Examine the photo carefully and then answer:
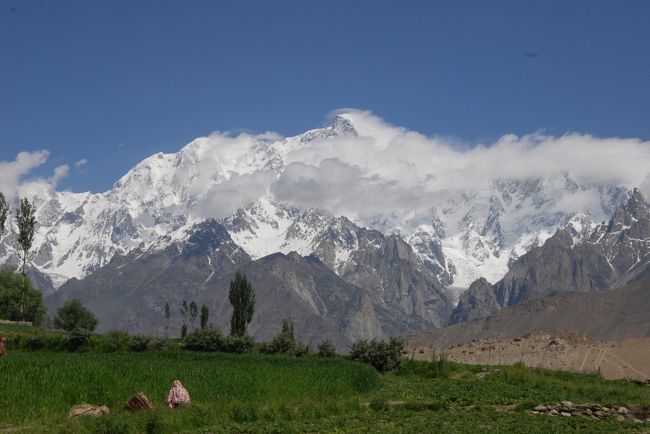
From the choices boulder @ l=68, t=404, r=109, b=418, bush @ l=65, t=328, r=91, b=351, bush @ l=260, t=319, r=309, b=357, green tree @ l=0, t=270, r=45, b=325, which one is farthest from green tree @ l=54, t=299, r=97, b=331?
boulder @ l=68, t=404, r=109, b=418

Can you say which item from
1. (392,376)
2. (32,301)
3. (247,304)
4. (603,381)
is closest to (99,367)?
(392,376)

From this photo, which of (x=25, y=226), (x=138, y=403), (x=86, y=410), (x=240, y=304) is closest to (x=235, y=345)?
(x=138, y=403)

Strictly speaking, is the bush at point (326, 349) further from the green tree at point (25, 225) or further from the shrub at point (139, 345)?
the green tree at point (25, 225)

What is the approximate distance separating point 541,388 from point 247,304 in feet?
272

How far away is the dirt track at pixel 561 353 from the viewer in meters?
69.2

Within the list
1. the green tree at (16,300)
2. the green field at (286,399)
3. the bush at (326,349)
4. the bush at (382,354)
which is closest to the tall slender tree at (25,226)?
the green tree at (16,300)

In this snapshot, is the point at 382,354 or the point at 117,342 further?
the point at 117,342

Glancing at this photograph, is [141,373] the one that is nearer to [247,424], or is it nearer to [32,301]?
[247,424]

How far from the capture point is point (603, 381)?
57.4m

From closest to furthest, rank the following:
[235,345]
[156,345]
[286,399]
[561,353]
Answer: [286,399] → [156,345] → [235,345] → [561,353]

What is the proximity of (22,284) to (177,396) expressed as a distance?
8551 cm

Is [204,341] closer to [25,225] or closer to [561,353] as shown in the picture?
[561,353]

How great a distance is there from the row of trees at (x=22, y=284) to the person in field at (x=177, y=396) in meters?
63.5

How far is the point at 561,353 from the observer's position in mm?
75812
